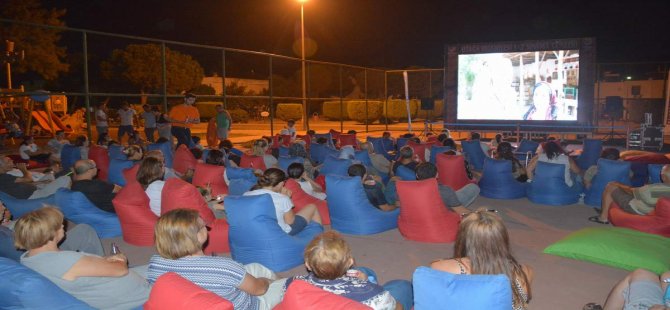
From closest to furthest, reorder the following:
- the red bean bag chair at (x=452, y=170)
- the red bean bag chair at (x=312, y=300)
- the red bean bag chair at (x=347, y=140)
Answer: the red bean bag chair at (x=312, y=300)
the red bean bag chair at (x=452, y=170)
the red bean bag chair at (x=347, y=140)

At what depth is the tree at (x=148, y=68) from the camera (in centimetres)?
4066

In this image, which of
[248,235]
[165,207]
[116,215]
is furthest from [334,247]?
[116,215]

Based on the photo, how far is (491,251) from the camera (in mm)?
2814

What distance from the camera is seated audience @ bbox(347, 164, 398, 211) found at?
22.4 ft

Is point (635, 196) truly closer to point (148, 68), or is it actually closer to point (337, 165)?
point (337, 165)

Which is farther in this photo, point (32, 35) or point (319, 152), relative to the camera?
point (32, 35)

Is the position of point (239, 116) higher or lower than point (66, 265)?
higher

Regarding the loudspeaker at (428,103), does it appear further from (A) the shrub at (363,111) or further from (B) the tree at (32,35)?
(B) the tree at (32,35)

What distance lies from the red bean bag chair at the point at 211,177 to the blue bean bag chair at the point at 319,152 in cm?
364

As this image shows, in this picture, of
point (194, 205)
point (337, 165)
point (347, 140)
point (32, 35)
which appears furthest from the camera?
point (32, 35)

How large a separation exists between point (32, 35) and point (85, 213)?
31.6m

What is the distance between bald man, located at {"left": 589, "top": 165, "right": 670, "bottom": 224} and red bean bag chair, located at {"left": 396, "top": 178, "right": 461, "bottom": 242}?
2.16 meters

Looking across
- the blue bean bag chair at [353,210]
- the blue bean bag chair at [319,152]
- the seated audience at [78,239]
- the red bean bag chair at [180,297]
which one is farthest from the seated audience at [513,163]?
the red bean bag chair at [180,297]

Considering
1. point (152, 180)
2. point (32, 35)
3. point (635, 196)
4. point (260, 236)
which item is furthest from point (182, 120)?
point (32, 35)
